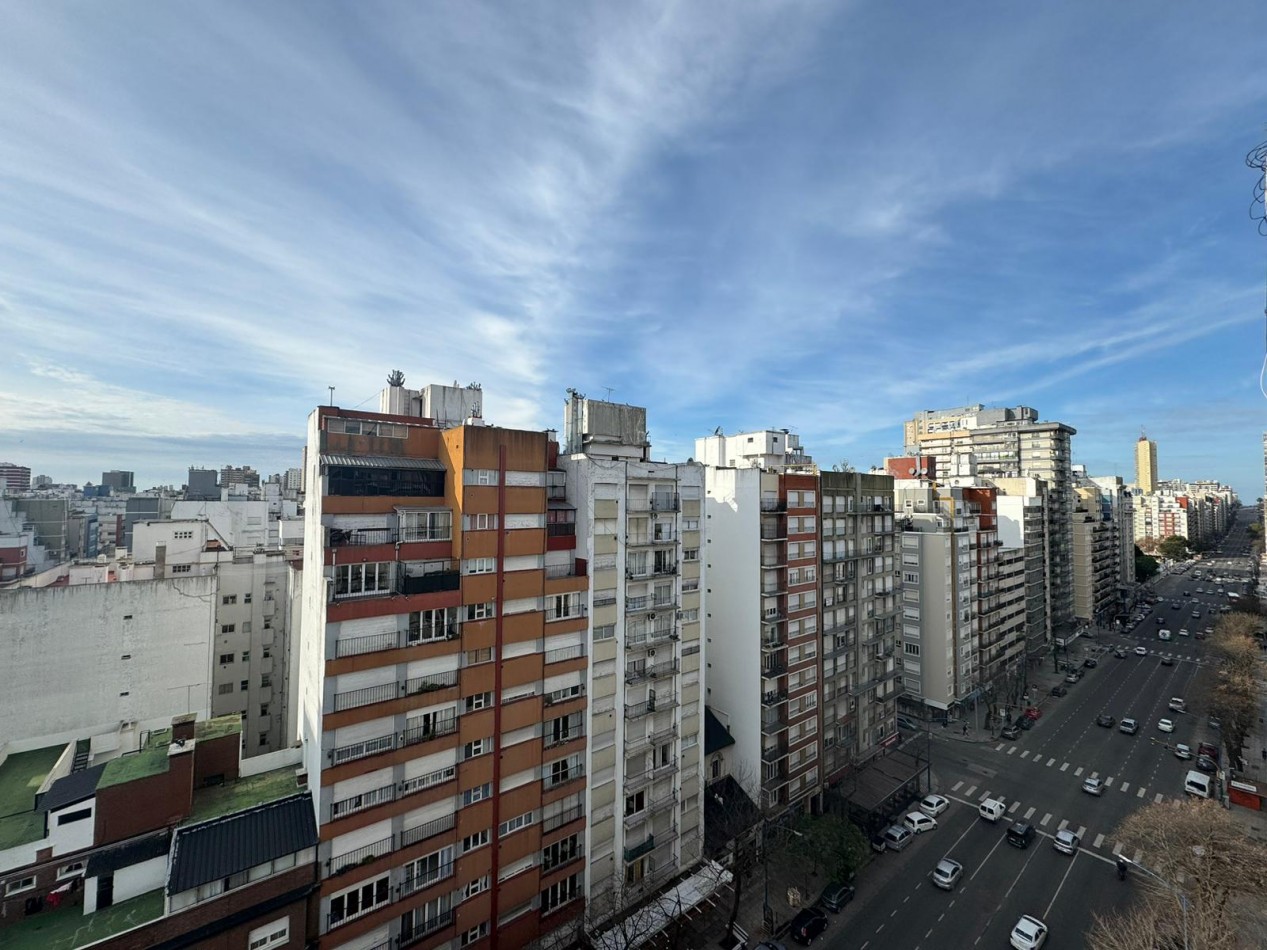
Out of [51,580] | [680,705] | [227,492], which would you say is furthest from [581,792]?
[227,492]

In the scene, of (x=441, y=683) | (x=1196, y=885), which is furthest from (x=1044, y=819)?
(x=441, y=683)

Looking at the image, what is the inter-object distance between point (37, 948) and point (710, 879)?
36.0 meters

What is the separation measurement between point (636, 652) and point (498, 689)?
10.8m

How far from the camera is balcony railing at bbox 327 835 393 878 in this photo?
28297mm

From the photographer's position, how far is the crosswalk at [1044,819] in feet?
158

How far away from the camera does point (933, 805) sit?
53500 mm

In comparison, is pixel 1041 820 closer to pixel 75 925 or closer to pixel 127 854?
pixel 127 854

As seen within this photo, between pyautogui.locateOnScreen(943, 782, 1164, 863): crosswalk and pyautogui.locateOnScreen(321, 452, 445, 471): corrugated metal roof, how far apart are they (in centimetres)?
5920

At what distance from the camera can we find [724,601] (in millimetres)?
51188

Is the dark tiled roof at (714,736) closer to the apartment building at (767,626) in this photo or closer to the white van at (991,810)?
the apartment building at (767,626)

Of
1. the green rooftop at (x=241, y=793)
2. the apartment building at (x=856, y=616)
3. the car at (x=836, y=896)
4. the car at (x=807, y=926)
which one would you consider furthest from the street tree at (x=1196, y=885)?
the green rooftop at (x=241, y=793)

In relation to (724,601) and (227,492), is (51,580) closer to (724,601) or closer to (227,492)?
(227,492)

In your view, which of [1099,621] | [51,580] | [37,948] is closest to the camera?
[37,948]

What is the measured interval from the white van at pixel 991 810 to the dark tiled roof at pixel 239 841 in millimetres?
57122
